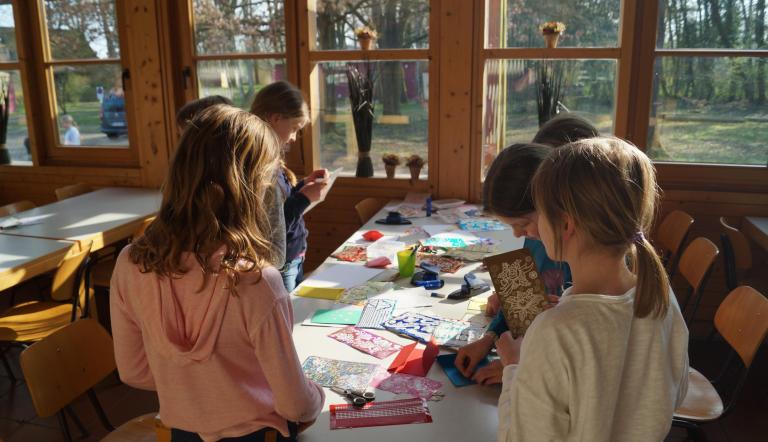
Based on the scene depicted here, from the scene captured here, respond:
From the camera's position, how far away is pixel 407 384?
1.54 m

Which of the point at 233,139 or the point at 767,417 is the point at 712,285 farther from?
the point at 233,139

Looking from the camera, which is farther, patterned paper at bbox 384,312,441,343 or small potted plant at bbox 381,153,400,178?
small potted plant at bbox 381,153,400,178

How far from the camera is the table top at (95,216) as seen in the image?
10.6ft

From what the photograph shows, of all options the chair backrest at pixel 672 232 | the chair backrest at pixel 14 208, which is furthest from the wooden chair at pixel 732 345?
the chair backrest at pixel 14 208

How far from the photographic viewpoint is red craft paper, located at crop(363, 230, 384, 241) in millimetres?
2918

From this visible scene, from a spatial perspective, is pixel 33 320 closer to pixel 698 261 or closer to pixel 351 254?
pixel 351 254

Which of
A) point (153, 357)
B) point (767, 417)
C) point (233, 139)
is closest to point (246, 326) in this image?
point (153, 357)

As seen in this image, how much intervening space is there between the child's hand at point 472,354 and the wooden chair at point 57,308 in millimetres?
2136

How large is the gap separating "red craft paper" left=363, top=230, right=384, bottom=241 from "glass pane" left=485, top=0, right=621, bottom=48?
1.50 metres

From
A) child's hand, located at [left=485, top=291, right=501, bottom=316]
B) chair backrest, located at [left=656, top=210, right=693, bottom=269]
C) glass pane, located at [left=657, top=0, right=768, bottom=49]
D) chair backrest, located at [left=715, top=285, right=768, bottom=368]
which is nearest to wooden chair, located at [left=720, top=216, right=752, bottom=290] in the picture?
chair backrest, located at [left=656, top=210, right=693, bottom=269]

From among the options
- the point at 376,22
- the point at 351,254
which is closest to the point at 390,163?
the point at 376,22

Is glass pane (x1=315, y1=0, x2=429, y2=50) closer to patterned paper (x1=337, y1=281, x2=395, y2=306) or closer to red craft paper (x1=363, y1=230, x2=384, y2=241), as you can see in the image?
red craft paper (x1=363, y1=230, x2=384, y2=241)

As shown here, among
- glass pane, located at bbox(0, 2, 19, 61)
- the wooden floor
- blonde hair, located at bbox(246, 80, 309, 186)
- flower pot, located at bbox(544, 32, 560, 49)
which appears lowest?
the wooden floor

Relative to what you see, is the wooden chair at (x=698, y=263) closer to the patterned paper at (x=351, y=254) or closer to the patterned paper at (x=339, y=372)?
→ the patterned paper at (x=351, y=254)
